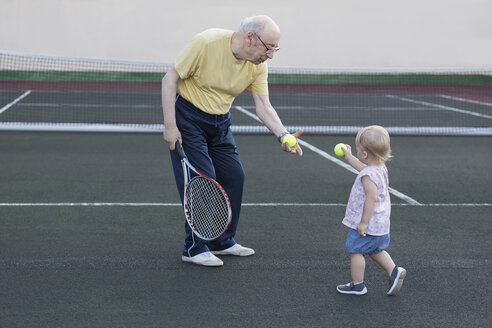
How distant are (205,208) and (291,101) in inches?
683

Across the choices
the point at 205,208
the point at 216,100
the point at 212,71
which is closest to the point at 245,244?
the point at 205,208

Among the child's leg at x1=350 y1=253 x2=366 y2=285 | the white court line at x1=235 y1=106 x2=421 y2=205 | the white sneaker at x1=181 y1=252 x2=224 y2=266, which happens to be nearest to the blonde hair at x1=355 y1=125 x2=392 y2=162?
the child's leg at x1=350 y1=253 x2=366 y2=285

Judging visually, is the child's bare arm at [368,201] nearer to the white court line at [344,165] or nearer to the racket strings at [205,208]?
the racket strings at [205,208]

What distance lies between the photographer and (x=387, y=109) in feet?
64.8

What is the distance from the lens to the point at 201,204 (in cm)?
525

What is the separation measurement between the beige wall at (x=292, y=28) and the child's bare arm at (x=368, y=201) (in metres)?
22.0

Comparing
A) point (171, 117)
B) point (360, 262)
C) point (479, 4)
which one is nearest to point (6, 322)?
point (171, 117)

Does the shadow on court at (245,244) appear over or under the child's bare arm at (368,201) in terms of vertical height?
under

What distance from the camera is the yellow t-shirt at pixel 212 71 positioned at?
5.12 meters

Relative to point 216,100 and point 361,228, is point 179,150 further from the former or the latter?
point 361,228

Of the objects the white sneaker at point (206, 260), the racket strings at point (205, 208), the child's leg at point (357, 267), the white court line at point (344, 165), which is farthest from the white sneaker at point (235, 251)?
the white court line at point (344, 165)

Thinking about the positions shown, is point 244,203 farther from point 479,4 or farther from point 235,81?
Result: point 479,4

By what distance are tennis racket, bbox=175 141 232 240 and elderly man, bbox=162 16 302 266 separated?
148mm

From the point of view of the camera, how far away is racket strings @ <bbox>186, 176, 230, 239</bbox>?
518cm
